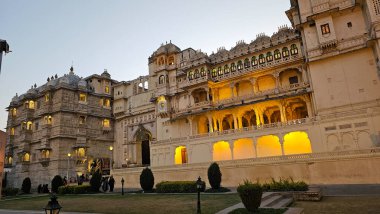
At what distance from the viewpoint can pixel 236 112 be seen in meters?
39.0

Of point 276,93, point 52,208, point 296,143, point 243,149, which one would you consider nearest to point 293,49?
point 276,93

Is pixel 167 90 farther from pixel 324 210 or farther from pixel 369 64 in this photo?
pixel 324 210

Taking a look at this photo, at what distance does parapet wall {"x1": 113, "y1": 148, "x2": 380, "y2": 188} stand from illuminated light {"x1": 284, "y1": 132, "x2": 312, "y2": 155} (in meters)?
6.15

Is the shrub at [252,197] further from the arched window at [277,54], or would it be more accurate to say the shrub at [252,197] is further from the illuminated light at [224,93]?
the illuminated light at [224,93]

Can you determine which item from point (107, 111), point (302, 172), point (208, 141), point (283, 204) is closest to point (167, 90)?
point (208, 141)

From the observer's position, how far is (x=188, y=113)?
137ft

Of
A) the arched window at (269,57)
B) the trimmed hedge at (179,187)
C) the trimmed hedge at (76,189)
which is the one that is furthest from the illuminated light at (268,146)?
the trimmed hedge at (76,189)

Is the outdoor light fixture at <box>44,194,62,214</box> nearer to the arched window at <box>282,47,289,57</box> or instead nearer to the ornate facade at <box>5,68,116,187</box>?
the arched window at <box>282,47,289,57</box>

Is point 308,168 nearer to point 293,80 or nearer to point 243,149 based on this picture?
point 243,149

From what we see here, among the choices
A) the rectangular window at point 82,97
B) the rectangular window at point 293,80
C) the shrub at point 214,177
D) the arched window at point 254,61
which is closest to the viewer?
the shrub at point 214,177

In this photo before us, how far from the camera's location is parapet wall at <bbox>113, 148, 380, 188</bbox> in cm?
2270

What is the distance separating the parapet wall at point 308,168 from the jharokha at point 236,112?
0.30ft

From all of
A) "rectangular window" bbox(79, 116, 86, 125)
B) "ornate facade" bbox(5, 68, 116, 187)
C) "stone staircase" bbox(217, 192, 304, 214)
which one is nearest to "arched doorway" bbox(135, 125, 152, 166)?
"ornate facade" bbox(5, 68, 116, 187)

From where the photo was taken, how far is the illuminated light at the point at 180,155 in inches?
1542
